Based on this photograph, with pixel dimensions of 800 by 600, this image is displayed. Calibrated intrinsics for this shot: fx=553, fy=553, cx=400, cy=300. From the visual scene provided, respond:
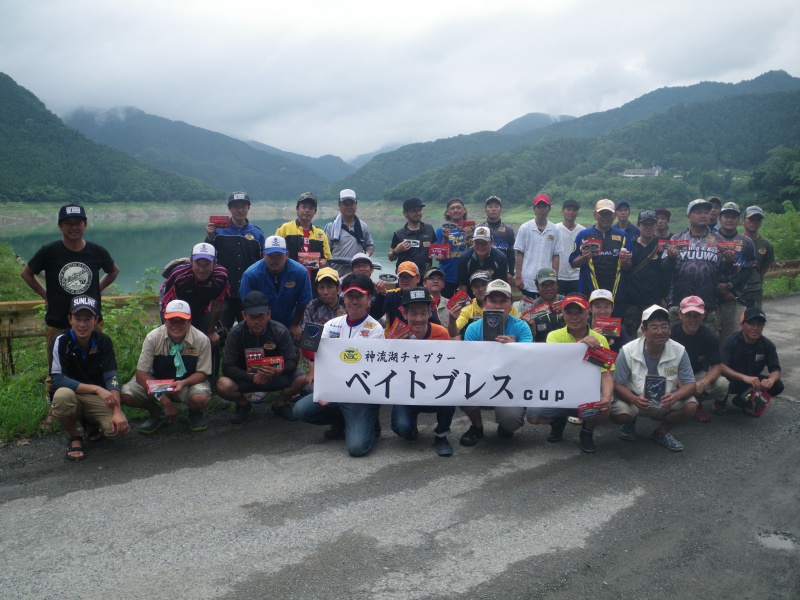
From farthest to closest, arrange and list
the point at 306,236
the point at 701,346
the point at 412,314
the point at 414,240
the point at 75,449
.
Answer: the point at 414,240
the point at 306,236
the point at 701,346
the point at 412,314
the point at 75,449

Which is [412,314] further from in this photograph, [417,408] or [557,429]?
[557,429]

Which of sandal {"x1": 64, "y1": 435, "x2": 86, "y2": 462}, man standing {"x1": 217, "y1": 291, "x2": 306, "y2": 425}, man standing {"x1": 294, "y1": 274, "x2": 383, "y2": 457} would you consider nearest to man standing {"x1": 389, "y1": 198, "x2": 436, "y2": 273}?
man standing {"x1": 294, "y1": 274, "x2": 383, "y2": 457}

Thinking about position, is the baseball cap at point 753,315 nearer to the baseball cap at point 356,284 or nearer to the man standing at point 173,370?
the baseball cap at point 356,284

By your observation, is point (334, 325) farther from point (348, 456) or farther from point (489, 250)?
point (489, 250)

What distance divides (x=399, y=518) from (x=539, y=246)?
4.62 m

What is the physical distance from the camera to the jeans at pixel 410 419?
499 cm

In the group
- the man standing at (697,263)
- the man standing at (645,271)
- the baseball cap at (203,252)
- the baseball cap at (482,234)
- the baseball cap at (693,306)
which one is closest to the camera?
the baseball cap at (693,306)

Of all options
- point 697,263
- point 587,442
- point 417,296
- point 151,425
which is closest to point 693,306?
point 697,263

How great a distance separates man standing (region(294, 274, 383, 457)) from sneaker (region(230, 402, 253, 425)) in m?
0.68

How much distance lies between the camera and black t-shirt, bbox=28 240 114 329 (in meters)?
5.31

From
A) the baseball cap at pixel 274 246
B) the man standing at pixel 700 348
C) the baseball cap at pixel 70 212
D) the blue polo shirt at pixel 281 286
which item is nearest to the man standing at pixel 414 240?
the blue polo shirt at pixel 281 286

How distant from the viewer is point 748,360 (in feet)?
19.1

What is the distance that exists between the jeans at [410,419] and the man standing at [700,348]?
2.58m

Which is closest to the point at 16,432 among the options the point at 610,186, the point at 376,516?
the point at 376,516
